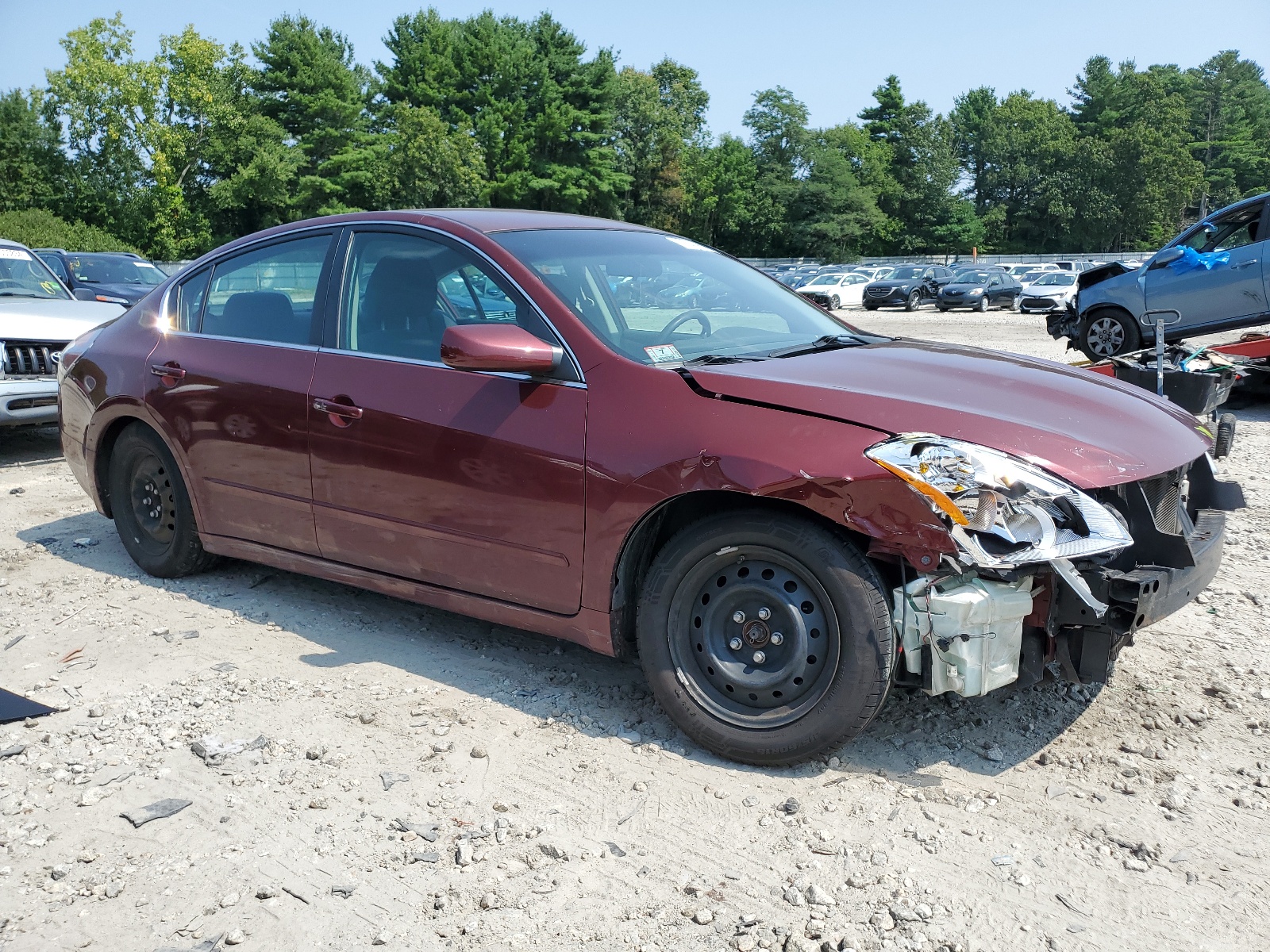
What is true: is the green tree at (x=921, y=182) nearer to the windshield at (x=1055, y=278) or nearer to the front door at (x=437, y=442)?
the windshield at (x=1055, y=278)

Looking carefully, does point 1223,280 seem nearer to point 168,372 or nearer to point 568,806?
point 168,372

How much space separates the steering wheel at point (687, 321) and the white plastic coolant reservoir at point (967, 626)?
1.29m

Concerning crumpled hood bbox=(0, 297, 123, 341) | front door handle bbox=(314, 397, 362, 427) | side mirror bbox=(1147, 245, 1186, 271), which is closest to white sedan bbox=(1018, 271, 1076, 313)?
side mirror bbox=(1147, 245, 1186, 271)

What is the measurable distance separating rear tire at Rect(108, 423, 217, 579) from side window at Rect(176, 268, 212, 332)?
55 cm

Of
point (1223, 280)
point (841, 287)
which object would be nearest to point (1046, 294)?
point (841, 287)

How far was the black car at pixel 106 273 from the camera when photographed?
17.4 meters

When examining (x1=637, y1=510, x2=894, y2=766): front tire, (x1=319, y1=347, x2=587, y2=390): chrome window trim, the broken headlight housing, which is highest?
(x1=319, y1=347, x2=587, y2=390): chrome window trim

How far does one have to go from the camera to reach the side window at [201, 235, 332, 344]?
4.38 meters

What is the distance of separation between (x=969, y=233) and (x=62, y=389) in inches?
3359

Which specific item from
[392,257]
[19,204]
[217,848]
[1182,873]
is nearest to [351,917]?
[217,848]

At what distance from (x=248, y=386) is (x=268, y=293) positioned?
0.48 meters

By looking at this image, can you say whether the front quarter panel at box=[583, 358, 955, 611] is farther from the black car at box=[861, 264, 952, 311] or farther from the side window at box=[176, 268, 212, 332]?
the black car at box=[861, 264, 952, 311]

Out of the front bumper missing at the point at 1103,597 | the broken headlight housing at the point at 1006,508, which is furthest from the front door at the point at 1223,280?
the broken headlight housing at the point at 1006,508

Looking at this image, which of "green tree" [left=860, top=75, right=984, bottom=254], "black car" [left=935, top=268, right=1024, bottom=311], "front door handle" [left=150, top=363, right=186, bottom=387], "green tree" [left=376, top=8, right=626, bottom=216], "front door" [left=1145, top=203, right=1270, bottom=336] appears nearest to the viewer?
"front door handle" [left=150, top=363, right=186, bottom=387]
